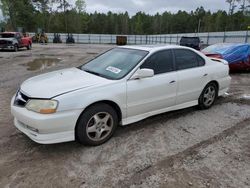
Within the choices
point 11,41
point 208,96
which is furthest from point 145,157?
point 11,41

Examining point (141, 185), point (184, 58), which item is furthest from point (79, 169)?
point (184, 58)

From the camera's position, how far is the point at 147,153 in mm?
3402

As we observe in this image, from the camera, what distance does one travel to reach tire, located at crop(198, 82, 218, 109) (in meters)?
5.11

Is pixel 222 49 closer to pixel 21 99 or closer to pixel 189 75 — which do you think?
pixel 189 75

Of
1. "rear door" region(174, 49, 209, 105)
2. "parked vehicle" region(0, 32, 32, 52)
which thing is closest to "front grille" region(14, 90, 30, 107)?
"rear door" region(174, 49, 209, 105)

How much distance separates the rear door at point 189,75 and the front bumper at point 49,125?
2.19m

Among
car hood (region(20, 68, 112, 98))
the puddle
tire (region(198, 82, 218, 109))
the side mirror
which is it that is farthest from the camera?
the puddle

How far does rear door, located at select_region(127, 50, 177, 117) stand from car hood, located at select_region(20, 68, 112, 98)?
52 cm

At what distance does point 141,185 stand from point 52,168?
1.18m

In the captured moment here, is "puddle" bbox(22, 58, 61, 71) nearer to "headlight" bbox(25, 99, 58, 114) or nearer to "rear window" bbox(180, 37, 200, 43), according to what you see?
"headlight" bbox(25, 99, 58, 114)

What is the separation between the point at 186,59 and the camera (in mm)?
4762

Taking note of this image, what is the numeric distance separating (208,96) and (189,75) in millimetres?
941

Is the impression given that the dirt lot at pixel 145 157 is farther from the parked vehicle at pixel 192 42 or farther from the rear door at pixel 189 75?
the parked vehicle at pixel 192 42

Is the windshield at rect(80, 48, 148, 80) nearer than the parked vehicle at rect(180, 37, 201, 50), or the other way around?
the windshield at rect(80, 48, 148, 80)
